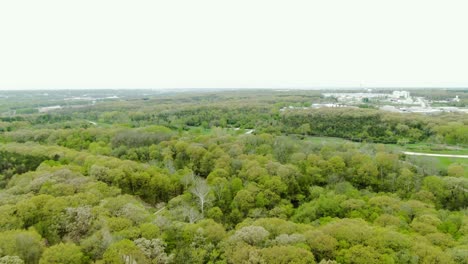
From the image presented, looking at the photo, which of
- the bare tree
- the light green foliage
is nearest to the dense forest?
the light green foliage

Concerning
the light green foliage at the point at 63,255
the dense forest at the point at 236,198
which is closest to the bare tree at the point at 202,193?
the dense forest at the point at 236,198

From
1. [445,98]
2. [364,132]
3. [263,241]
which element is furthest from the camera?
[445,98]

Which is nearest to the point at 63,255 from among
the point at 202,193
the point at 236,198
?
the point at 202,193

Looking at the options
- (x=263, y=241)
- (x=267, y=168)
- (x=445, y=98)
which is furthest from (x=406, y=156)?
(x=445, y=98)

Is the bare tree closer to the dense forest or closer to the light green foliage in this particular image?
the dense forest

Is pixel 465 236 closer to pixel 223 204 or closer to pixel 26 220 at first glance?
pixel 223 204

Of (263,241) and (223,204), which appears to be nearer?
(263,241)

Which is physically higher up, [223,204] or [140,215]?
[140,215]

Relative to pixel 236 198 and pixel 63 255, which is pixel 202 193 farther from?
pixel 63 255

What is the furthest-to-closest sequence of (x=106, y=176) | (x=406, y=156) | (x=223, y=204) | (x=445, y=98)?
(x=445, y=98)
(x=406, y=156)
(x=106, y=176)
(x=223, y=204)
